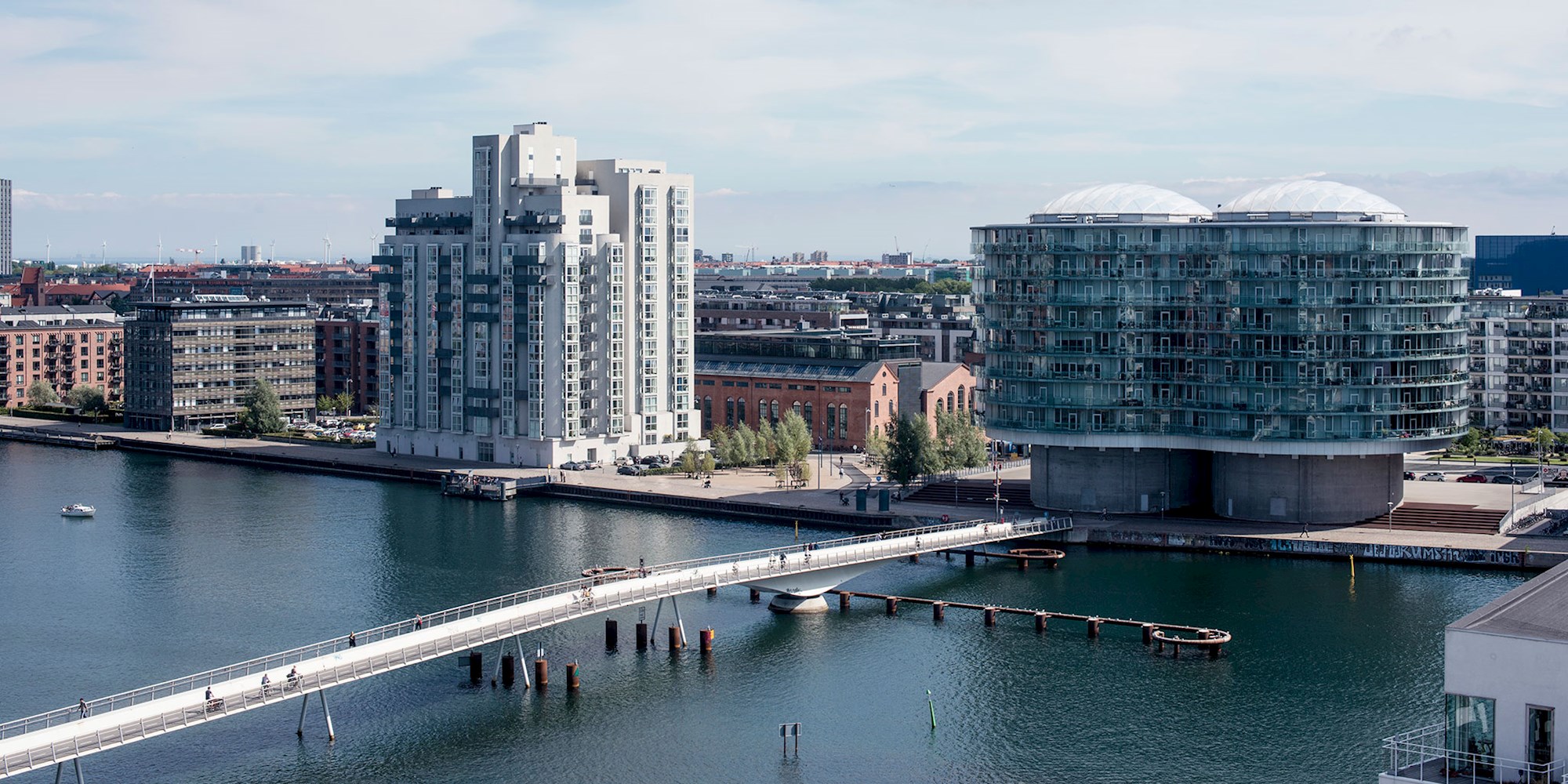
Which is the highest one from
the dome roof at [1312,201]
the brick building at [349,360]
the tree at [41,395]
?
the dome roof at [1312,201]

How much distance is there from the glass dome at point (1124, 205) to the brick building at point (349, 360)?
84559 millimetres

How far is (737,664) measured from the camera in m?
70.7

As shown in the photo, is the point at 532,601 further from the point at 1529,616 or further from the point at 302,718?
the point at 1529,616

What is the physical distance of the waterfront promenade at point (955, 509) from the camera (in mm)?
91375

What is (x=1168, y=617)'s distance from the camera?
7894 cm

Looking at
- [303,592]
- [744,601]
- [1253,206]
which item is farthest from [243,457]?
[1253,206]

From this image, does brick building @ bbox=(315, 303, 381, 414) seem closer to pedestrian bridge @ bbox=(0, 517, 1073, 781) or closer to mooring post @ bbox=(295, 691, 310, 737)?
pedestrian bridge @ bbox=(0, 517, 1073, 781)

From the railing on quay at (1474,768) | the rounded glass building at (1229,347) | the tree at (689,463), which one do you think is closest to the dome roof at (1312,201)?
the rounded glass building at (1229,347)

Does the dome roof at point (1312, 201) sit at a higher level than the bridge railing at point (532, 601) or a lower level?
higher

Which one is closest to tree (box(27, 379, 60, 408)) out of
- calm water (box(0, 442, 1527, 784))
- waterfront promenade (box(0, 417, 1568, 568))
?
waterfront promenade (box(0, 417, 1568, 568))

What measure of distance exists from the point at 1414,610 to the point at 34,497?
86844 mm

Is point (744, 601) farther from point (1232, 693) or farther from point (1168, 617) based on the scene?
A: point (1232, 693)

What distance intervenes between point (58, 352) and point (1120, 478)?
411ft

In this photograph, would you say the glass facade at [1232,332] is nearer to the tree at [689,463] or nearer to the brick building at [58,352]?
the tree at [689,463]
